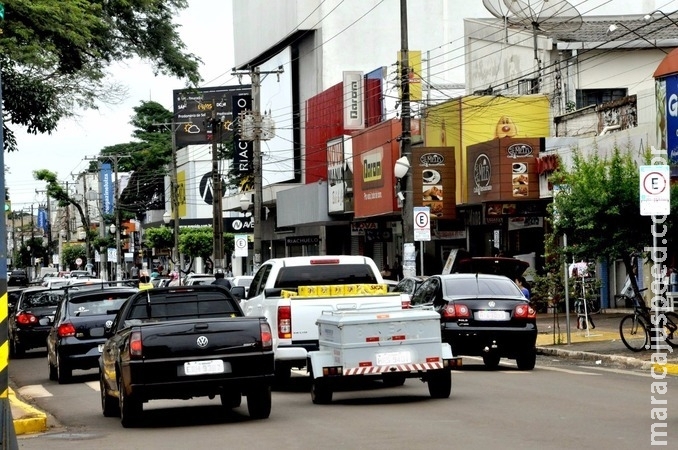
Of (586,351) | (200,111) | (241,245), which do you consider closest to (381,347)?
(586,351)

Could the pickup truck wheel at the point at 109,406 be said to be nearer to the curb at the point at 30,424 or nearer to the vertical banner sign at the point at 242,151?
the curb at the point at 30,424

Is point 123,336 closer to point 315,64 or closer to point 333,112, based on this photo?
point 333,112

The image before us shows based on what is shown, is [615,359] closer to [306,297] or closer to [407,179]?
[306,297]

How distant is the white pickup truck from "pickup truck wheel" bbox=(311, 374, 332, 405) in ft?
3.05

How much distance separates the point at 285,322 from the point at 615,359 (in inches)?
299

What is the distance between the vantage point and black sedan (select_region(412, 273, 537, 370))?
71.3 ft

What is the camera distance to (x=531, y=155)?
39.6m

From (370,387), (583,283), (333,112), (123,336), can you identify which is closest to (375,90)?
(333,112)

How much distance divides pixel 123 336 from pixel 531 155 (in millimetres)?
26063

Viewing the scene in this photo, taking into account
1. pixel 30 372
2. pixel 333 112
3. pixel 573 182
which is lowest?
pixel 30 372

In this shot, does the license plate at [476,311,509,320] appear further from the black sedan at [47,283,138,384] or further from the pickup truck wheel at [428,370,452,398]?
the black sedan at [47,283,138,384]

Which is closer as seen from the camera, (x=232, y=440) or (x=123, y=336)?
(x=232, y=440)

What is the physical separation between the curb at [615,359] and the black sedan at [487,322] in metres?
1.79

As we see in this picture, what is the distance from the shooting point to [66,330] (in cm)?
2256
